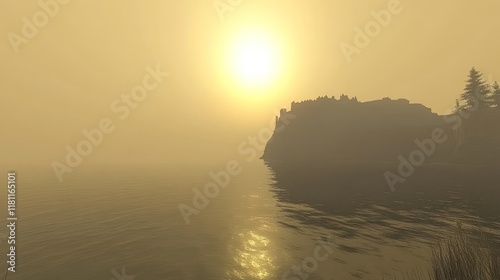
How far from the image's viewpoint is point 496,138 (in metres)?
91.0

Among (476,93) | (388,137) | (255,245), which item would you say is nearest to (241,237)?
(255,245)

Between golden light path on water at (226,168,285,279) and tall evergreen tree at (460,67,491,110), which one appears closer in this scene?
golden light path on water at (226,168,285,279)

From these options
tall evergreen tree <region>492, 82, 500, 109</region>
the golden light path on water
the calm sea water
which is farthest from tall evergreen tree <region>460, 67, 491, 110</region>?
the golden light path on water

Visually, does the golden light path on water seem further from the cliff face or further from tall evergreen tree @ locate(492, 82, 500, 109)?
tall evergreen tree @ locate(492, 82, 500, 109)

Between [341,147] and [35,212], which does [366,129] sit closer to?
[341,147]

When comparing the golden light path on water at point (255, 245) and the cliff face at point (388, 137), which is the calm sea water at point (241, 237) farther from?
the cliff face at point (388, 137)

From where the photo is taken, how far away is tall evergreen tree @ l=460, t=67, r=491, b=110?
300ft

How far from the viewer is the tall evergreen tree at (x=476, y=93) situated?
91.6 m

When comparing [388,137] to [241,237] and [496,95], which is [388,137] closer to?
[496,95]

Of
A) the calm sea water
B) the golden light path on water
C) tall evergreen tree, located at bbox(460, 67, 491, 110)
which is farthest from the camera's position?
tall evergreen tree, located at bbox(460, 67, 491, 110)

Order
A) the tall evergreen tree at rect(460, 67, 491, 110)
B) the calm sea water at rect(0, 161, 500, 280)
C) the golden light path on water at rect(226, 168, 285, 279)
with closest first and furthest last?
the golden light path on water at rect(226, 168, 285, 279) < the calm sea water at rect(0, 161, 500, 280) < the tall evergreen tree at rect(460, 67, 491, 110)

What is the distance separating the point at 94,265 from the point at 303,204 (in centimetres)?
2785

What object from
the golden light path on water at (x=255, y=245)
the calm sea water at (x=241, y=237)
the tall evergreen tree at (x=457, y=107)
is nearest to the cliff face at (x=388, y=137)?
the tall evergreen tree at (x=457, y=107)

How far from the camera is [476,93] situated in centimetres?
9200
